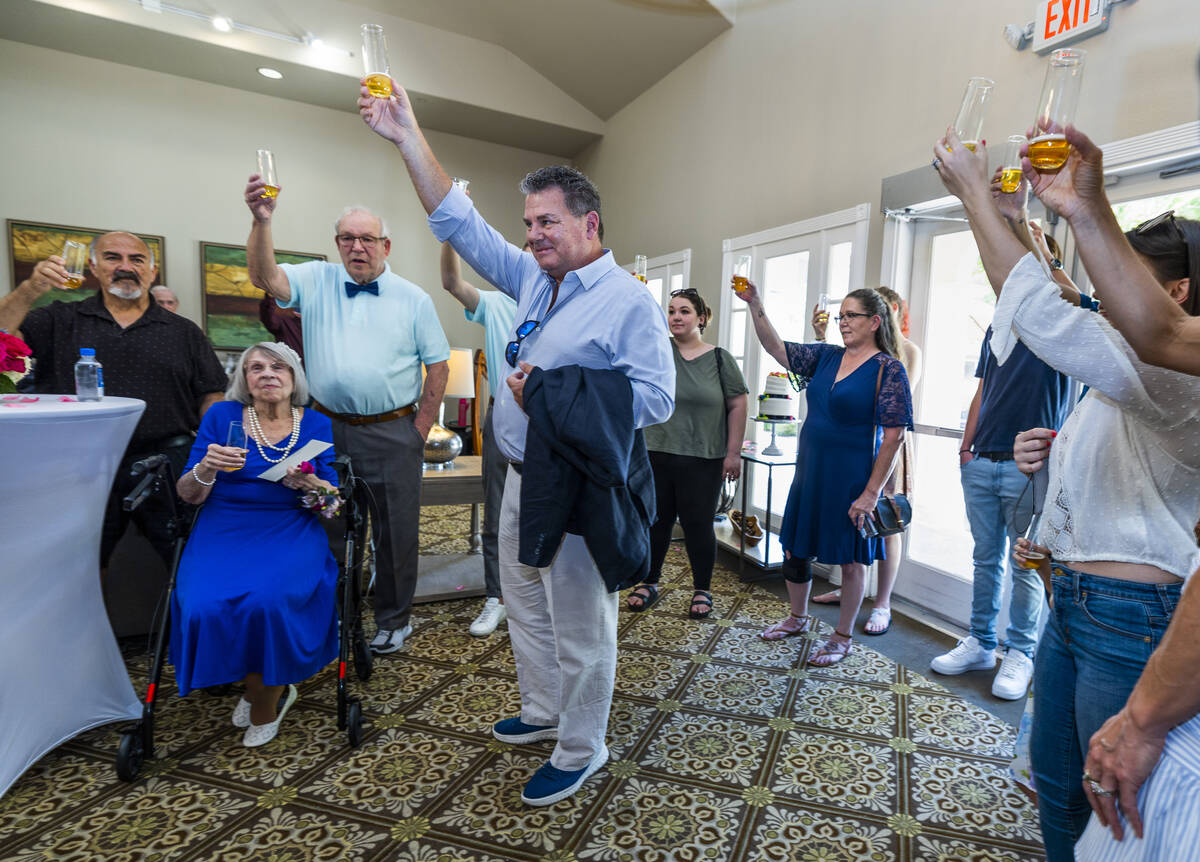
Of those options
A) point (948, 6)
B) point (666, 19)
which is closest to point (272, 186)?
point (948, 6)

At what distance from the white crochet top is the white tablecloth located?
2109 mm

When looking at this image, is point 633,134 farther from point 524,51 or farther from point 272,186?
point 272,186

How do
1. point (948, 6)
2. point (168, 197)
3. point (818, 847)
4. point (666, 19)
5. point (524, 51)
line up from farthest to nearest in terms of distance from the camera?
point (524, 51)
point (168, 197)
point (666, 19)
point (948, 6)
point (818, 847)

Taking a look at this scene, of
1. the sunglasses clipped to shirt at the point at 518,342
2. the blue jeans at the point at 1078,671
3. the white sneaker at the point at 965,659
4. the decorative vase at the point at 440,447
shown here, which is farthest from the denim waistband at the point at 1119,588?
the decorative vase at the point at 440,447

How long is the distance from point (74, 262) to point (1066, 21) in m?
3.76

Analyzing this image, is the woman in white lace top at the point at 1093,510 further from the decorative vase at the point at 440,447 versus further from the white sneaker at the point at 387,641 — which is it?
the decorative vase at the point at 440,447

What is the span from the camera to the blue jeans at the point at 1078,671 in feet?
3.03

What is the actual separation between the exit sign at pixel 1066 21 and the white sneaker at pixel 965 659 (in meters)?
2.45

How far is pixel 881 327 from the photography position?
8.20ft

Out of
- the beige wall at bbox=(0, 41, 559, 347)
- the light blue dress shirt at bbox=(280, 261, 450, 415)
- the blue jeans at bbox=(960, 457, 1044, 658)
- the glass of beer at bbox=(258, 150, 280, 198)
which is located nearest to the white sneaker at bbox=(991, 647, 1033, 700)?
the blue jeans at bbox=(960, 457, 1044, 658)

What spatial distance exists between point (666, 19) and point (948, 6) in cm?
231

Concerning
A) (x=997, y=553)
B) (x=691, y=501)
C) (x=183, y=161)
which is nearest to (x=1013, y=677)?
(x=997, y=553)

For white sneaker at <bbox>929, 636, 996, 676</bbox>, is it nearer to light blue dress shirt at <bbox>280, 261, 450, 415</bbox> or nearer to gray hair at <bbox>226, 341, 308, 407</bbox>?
light blue dress shirt at <bbox>280, 261, 450, 415</bbox>

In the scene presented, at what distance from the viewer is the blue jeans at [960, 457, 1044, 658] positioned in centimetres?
247
